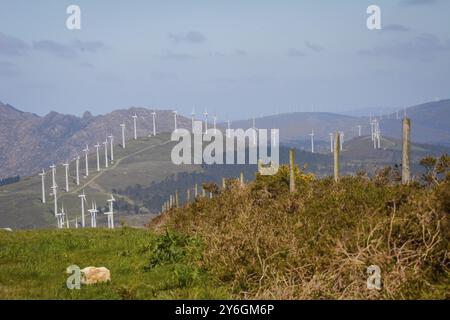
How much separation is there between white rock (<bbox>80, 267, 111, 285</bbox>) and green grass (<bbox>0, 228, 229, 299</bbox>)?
0.90 feet

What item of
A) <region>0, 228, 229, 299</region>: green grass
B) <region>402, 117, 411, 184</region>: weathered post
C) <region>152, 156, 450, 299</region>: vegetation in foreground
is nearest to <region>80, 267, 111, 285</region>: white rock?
<region>0, 228, 229, 299</region>: green grass

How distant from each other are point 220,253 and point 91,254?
779 centimetres

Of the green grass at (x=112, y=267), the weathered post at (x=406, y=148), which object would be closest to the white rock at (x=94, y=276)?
the green grass at (x=112, y=267)

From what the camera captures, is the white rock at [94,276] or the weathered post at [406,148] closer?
the white rock at [94,276]

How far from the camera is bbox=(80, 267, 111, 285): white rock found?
1398 cm

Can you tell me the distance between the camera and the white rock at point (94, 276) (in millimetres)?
13984

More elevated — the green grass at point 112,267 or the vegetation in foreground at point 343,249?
the vegetation in foreground at point 343,249

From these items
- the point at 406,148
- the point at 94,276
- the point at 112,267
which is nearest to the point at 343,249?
the point at 94,276

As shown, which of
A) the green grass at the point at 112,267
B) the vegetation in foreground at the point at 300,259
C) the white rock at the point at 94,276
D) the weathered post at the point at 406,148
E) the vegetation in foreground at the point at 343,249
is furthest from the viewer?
the weathered post at the point at 406,148

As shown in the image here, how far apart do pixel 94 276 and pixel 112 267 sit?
8.74ft

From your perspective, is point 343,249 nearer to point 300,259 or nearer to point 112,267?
point 300,259

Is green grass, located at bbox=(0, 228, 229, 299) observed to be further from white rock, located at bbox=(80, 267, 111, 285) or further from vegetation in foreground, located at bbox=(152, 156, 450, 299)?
vegetation in foreground, located at bbox=(152, 156, 450, 299)

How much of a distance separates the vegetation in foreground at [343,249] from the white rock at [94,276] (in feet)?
8.36

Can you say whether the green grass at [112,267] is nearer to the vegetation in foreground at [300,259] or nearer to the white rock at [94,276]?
the vegetation in foreground at [300,259]
